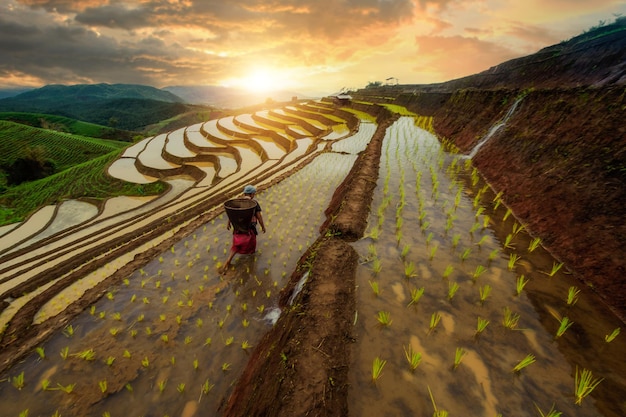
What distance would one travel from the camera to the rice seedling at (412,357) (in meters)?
Answer: 2.49

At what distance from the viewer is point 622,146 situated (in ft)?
14.2

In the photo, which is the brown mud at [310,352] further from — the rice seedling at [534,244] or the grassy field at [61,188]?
the grassy field at [61,188]

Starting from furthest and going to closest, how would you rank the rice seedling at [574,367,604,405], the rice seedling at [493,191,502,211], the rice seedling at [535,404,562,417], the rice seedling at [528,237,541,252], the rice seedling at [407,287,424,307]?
the rice seedling at [493,191,502,211]
the rice seedling at [528,237,541,252]
the rice seedling at [407,287,424,307]
the rice seedling at [574,367,604,405]
the rice seedling at [535,404,562,417]

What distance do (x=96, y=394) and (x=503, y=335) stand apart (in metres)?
4.75

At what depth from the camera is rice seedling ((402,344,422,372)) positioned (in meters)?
2.49

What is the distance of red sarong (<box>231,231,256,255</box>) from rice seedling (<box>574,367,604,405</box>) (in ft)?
15.8

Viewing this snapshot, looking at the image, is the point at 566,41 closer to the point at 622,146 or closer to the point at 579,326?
the point at 622,146

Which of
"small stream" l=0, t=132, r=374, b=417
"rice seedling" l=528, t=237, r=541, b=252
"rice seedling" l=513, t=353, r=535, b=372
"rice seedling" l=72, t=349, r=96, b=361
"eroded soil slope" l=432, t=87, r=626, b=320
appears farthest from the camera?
"rice seedling" l=528, t=237, r=541, b=252

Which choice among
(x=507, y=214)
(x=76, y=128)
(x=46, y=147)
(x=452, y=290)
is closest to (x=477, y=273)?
(x=452, y=290)

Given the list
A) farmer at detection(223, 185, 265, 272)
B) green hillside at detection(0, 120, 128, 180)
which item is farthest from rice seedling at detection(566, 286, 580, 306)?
green hillside at detection(0, 120, 128, 180)

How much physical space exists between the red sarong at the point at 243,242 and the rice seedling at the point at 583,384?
483cm

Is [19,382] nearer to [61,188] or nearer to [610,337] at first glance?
[610,337]

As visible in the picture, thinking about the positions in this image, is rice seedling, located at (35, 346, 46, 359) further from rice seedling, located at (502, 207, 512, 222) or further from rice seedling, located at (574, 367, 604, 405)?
rice seedling, located at (502, 207, 512, 222)

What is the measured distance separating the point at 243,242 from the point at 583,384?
4908 millimetres
